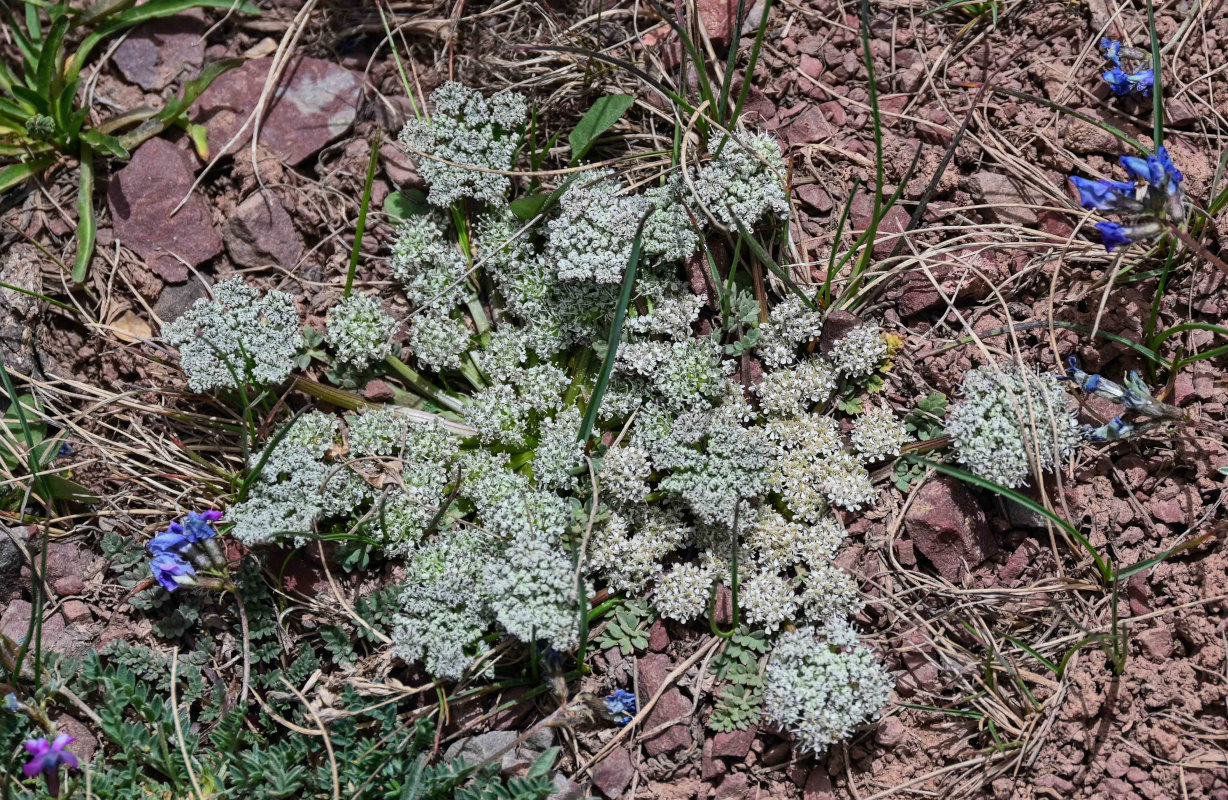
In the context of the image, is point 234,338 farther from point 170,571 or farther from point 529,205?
point 529,205

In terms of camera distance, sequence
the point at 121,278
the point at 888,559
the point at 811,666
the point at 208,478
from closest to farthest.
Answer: the point at 811,666
the point at 888,559
the point at 208,478
the point at 121,278

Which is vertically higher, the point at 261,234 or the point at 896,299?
the point at 261,234

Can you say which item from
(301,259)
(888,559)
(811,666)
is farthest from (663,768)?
(301,259)

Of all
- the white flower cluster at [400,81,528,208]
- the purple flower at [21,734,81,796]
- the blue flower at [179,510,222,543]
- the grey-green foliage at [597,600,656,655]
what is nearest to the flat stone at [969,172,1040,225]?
the white flower cluster at [400,81,528,208]

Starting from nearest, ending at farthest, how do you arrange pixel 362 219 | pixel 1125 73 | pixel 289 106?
pixel 1125 73
pixel 362 219
pixel 289 106

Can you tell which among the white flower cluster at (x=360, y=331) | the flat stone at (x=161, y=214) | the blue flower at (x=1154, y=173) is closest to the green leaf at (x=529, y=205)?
the white flower cluster at (x=360, y=331)

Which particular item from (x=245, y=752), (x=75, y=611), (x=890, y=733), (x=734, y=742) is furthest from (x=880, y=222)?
(x=75, y=611)

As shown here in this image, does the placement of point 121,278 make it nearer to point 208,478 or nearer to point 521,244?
point 208,478

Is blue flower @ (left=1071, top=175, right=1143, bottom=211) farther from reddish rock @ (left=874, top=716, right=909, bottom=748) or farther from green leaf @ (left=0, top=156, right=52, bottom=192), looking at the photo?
green leaf @ (left=0, top=156, right=52, bottom=192)
